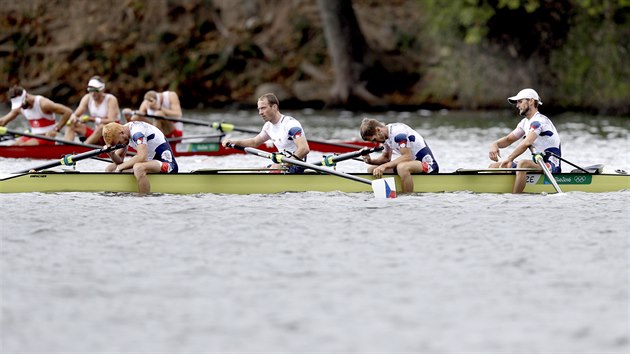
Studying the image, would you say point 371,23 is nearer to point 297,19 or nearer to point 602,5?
point 297,19

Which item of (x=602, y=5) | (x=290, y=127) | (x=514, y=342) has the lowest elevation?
(x=514, y=342)

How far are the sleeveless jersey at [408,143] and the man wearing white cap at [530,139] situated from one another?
93 cm

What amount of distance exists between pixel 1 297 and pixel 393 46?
45193 millimetres

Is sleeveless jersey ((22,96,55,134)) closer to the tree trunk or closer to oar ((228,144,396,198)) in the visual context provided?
oar ((228,144,396,198))

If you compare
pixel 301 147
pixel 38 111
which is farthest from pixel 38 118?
pixel 301 147

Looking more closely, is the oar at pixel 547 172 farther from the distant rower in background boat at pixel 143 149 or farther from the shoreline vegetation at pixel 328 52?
the shoreline vegetation at pixel 328 52

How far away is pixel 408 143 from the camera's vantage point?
18.9 meters

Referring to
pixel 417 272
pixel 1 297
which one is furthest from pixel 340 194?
pixel 1 297

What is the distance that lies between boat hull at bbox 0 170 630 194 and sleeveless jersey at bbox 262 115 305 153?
72 cm

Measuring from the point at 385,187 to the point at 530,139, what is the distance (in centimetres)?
229

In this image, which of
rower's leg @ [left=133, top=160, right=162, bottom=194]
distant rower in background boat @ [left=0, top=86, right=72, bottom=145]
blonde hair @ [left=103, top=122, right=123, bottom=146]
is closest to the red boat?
distant rower in background boat @ [left=0, top=86, right=72, bottom=145]

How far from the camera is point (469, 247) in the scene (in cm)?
1473

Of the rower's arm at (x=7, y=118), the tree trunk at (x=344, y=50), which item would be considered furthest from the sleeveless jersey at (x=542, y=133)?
the tree trunk at (x=344, y=50)

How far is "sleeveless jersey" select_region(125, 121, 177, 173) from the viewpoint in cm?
1891
